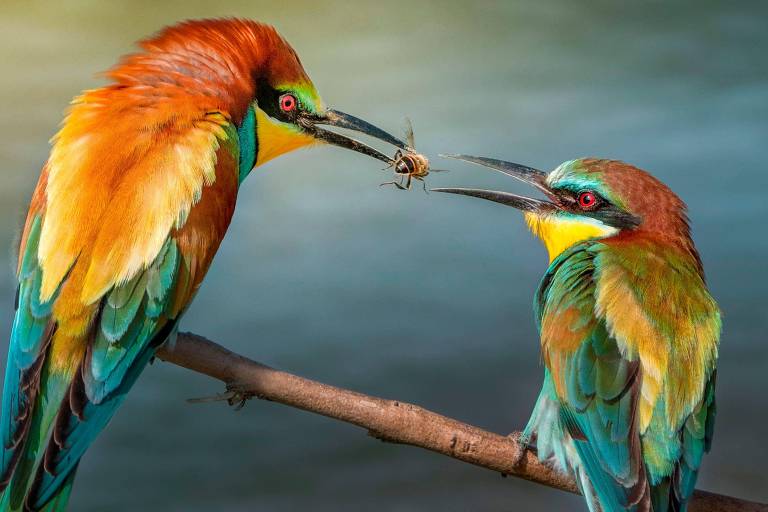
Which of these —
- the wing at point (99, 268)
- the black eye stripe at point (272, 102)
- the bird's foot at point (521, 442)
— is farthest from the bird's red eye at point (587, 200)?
the wing at point (99, 268)

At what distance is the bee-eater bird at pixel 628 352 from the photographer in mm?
2318

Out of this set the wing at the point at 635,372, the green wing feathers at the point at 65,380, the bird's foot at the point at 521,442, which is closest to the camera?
the green wing feathers at the point at 65,380

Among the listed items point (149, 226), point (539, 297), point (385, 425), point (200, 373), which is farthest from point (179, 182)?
point (539, 297)

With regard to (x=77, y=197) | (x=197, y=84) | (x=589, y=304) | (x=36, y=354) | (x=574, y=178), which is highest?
(x=574, y=178)

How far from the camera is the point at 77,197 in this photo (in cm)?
230

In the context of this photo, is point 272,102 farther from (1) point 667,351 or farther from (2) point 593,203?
(1) point 667,351

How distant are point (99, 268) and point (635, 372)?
123 centimetres

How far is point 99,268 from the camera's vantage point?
224 centimetres

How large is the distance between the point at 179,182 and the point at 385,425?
2.38 feet

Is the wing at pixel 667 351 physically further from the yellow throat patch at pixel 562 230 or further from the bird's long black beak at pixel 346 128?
the bird's long black beak at pixel 346 128

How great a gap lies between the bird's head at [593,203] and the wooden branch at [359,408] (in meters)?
0.70

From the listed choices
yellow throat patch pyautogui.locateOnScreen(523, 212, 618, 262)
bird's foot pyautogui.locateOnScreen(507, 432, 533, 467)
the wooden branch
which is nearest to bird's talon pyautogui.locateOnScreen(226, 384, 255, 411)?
the wooden branch

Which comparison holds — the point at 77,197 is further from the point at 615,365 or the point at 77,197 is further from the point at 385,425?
the point at 615,365

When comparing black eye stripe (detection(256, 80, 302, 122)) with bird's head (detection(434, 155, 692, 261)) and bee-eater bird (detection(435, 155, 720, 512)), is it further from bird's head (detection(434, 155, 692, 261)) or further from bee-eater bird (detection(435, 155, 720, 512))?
bee-eater bird (detection(435, 155, 720, 512))
